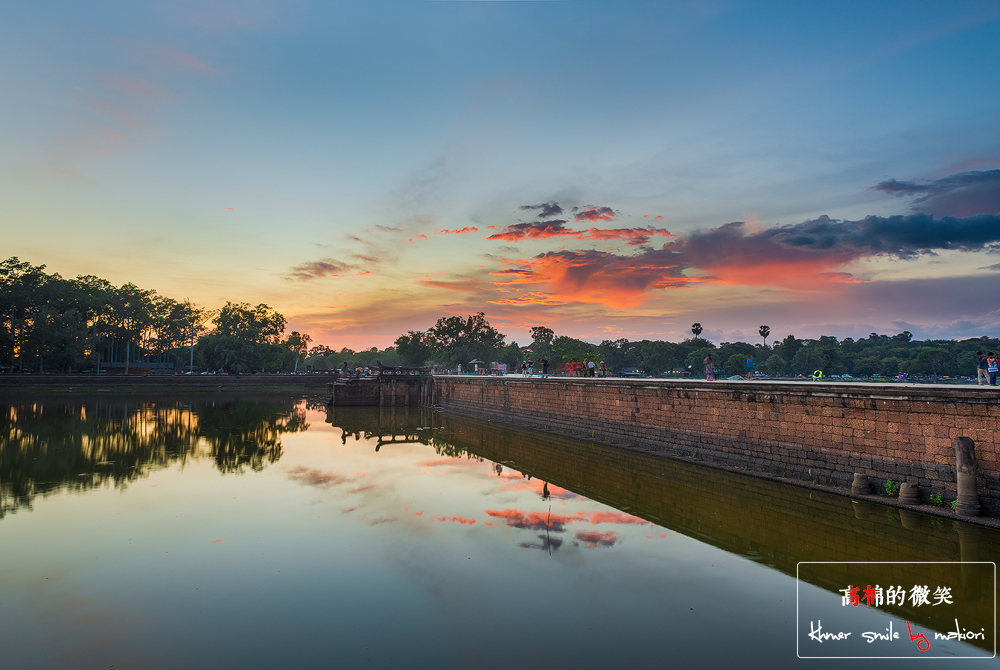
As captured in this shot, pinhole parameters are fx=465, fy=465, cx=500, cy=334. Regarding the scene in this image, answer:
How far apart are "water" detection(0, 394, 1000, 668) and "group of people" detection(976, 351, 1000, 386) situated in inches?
286

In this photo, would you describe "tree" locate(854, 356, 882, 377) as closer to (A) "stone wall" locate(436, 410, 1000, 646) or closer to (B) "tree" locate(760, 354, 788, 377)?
(B) "tree" locate(760, 354, 788, 377)

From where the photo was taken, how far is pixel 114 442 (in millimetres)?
21297

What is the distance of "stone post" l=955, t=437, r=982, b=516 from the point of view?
9.67 m

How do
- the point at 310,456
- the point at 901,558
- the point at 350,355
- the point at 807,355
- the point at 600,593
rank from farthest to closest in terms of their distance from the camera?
1. the point at 350,355
2. the point at 807,355
3. the point at 310,456
4. the point at 901,558
5. the point at 600,593

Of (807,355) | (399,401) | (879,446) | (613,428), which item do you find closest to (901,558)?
(879,446)

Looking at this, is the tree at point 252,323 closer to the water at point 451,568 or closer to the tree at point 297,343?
the tree at point 297,343

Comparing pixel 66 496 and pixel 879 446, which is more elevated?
pixel 879 446

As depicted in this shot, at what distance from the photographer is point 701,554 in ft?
29.7

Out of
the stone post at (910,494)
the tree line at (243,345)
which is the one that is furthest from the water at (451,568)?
the tree line at (243,345)

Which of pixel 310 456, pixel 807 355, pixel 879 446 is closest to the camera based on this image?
pixel 879 446

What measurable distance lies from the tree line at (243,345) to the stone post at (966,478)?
3549cm

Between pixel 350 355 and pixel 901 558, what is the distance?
185513 millimetres

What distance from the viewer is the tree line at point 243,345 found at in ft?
194

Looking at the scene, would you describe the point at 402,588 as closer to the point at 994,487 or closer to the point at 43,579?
the point at 43,579
